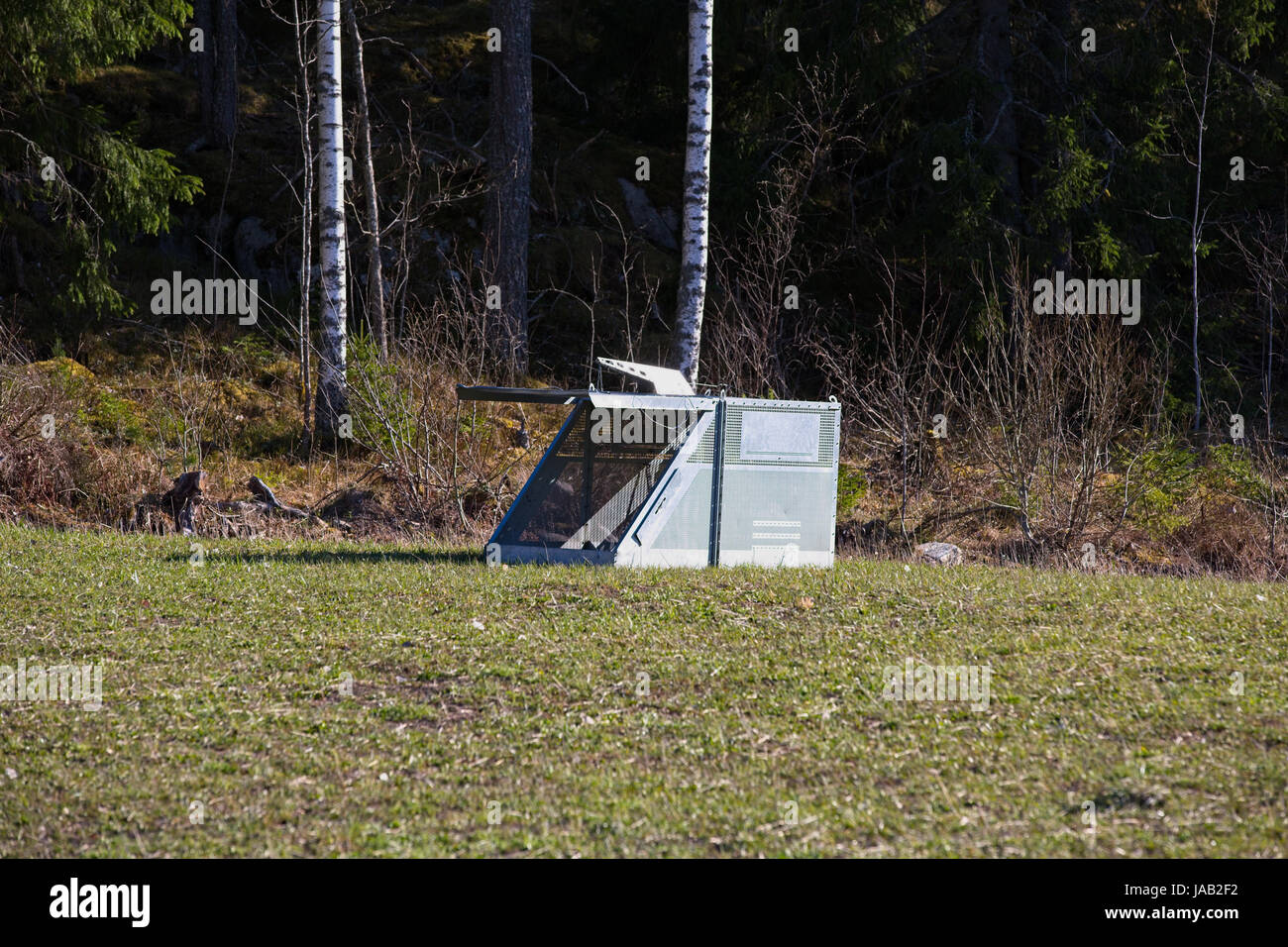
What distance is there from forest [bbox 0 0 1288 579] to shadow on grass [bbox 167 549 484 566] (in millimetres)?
2245

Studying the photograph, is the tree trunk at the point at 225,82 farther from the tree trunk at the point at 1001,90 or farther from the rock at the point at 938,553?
the rock at the point at 938,553

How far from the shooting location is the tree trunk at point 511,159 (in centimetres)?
2075

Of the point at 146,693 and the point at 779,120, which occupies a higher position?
the point at 779,120

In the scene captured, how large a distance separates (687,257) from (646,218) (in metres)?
9.06

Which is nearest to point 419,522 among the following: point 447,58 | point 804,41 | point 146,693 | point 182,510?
point 182,510

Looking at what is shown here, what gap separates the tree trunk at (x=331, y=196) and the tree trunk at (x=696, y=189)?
4.45m

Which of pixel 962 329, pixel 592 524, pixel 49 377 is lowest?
pixel 592 524

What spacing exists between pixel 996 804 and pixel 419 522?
1051 centimetres

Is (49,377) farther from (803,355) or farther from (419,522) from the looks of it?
(803,355)

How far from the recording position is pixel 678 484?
10828 millimetres

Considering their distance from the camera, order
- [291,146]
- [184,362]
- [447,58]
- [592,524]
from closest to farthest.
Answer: [592,524], [184,362], [291,146], [447,58]

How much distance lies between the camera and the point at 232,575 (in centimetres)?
1026

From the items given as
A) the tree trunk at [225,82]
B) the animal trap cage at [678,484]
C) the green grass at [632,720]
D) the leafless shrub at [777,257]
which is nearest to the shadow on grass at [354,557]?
the animal trap cage at [678,484]

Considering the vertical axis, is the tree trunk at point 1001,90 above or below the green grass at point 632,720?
above
